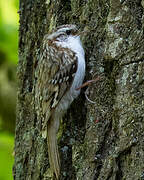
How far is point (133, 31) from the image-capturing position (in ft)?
7.52

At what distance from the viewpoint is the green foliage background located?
348 cm

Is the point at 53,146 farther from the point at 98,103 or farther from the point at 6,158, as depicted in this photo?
the point at 6,158

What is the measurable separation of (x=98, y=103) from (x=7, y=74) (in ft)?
5.77

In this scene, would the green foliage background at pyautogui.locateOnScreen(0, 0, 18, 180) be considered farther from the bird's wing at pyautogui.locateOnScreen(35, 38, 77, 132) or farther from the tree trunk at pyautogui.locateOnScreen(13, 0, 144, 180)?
the bird's wing at pyautogui.locateOnScreen(35, 38, 77, 132)

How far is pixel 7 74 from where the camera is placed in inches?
157

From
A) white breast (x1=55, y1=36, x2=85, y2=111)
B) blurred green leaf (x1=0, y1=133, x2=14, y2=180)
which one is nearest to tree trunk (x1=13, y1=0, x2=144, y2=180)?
white breast (x1=55, y1=36, x2=85, y2=111)

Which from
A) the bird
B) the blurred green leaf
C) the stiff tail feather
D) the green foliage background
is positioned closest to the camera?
the stiff tail feather

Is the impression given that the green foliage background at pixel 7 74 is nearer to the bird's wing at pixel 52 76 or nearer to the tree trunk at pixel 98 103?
the tree trunk at pixel 98 103

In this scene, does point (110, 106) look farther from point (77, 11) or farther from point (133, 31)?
point (77, 11)

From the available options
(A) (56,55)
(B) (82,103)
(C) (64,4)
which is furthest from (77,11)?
(B) (82,103)

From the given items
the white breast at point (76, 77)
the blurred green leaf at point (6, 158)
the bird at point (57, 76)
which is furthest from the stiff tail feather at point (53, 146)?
the blurred green leaf at point (6, 158)

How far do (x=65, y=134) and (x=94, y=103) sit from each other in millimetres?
295

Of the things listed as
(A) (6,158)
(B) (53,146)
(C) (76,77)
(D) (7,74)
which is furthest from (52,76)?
(D) (7,74)

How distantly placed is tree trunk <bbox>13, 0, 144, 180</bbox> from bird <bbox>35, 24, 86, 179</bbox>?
1.9 inches
